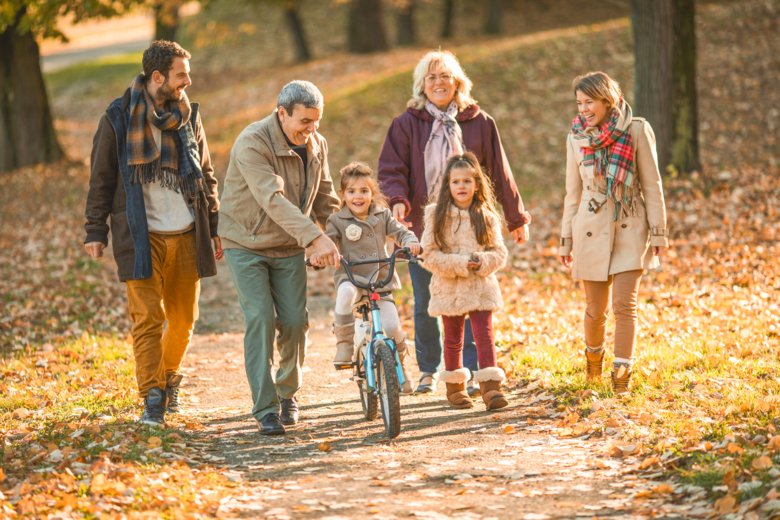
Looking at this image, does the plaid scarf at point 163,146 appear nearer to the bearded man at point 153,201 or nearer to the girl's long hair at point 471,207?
the bearded man at point 153,201

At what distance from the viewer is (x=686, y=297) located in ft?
34.7

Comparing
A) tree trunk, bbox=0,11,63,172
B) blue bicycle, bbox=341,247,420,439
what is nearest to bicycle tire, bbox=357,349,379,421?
blue bicycle, bbox=341,247,420,439

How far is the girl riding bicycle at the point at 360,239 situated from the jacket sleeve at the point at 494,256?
1.80ft

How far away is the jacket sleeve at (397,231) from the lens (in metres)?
6.95

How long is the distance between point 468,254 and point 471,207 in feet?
1.22

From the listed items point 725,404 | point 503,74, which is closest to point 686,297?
point 725,404

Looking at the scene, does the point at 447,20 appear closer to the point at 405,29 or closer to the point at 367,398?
the point at 405,29

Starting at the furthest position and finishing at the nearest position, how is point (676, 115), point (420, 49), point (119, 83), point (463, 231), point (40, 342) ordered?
point (119, 83), point (420, 49), point (676, 115), point (40, 342), point (463, 231)

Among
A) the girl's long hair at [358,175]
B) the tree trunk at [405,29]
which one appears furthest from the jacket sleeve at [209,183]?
the tree trunk at [405,29]

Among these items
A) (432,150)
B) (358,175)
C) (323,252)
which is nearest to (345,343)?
(323,252)

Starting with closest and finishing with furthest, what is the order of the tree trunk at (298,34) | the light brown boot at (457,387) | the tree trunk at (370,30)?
1. the light brown boot at (457,387)
2. the tree trunk at (370,30)
3. the tree trunk at (298,34)

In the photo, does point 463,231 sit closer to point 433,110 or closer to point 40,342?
point 433,110

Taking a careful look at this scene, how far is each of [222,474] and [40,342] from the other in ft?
17.3

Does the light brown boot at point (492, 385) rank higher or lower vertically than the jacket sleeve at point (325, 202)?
lower
